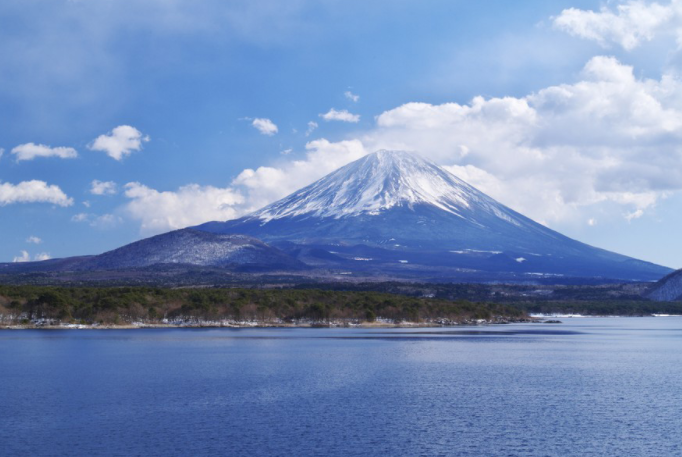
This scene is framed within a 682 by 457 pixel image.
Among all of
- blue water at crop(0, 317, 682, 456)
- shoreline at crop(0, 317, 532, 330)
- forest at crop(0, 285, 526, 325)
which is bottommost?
blue water at crop(0, 317, 682, 456)

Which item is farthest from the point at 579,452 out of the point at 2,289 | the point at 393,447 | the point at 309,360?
the point at 2,289

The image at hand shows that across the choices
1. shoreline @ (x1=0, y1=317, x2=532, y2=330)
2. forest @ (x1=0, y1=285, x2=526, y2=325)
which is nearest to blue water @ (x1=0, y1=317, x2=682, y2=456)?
shoreline @ (x1=0, y1=317, x2=532, y2=330)

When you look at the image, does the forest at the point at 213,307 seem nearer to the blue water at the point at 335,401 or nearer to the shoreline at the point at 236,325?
the shoreline at the point at 236,325

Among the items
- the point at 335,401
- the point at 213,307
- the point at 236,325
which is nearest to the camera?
the point at 335,401

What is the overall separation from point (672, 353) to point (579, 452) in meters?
50.3

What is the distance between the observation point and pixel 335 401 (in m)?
44.1

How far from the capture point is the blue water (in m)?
33.2

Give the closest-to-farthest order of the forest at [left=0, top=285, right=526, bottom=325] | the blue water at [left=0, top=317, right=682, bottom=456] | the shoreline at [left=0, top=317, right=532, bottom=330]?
1. the blue water at [left=0, top=317, right=682, bottom=456]
2. the shoreline at [left=0, top=317, right=532, bottom=330]
3. the forest at [left=0, top=285, right=526, bottom=325]

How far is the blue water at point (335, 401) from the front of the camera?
33.2 metres

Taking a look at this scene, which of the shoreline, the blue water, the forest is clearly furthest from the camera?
the forest

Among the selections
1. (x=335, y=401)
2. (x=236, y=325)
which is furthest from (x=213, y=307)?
(x=335, y=401)

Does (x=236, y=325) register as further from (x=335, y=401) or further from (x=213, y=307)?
(x=335, y=401)

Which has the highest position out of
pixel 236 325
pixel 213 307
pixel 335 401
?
pixel 213 307

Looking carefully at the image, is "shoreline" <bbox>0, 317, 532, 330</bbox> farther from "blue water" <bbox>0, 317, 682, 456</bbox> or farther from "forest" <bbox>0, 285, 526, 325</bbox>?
"blue water" <bbox>0, 317, 682, 456</bbox>
